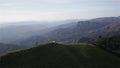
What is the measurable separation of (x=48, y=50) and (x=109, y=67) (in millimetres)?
30521

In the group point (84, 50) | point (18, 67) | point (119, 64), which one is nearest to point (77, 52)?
point (84, 50)

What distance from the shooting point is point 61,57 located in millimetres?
98562

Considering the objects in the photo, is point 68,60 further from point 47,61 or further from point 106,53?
point 106,53

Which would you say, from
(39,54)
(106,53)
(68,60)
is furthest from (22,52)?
(106,53)

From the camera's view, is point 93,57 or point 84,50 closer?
point 93,57

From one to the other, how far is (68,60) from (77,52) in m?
8.91

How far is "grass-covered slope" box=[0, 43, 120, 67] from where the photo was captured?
305ft

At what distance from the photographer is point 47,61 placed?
95.9 meters

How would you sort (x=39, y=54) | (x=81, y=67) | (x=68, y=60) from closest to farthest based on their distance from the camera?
(x=81, y=67) → (x=68, y=60) → (x=39, y=54)

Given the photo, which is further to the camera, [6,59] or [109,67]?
[6,59]

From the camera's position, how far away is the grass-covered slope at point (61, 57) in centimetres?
9294

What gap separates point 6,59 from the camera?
99000 mm

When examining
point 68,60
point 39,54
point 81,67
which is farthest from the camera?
point 39,54

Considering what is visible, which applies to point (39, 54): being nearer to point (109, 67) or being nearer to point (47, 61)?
point (47, 61)
